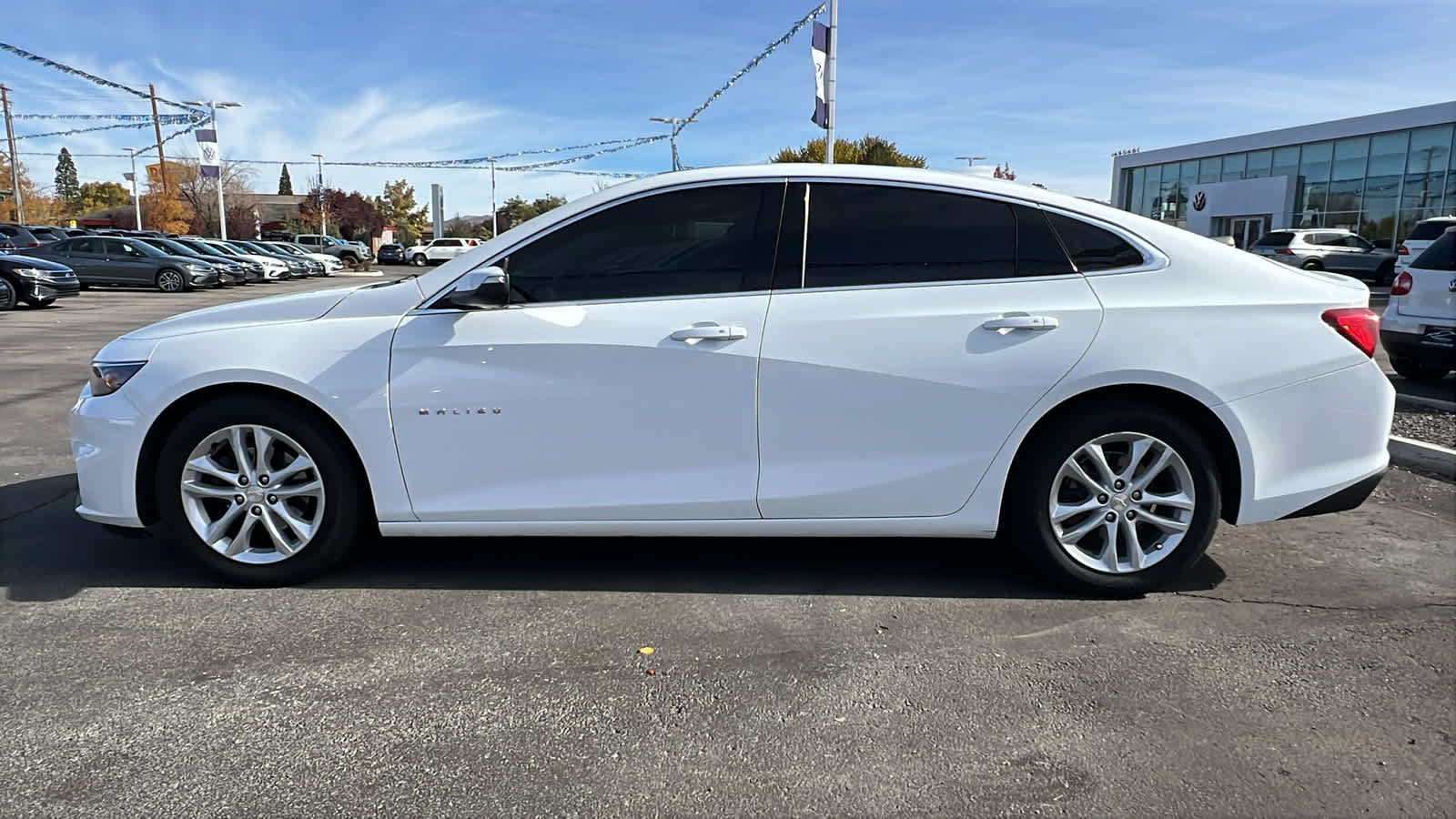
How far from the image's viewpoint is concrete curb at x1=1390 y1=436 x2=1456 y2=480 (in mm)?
5445

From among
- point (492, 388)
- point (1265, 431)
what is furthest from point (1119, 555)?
point (492, 388)

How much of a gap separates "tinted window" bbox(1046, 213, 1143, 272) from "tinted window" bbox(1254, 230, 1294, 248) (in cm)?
2524

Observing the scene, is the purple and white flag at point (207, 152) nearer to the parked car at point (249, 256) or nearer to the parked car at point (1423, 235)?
the parked car at point (249, 256)

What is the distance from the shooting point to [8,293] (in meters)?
17.7

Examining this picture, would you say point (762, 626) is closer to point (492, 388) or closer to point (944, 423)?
point (944, 423)

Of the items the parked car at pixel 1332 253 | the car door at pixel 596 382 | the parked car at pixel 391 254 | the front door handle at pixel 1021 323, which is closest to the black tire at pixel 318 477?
the car door at pixel 596 382

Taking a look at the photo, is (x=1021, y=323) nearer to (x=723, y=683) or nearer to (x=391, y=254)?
(x=723, y=683)

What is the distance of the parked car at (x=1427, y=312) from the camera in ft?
25.2

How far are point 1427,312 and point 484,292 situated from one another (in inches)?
315

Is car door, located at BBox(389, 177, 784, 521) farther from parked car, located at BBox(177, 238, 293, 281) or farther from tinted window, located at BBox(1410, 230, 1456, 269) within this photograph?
parked car, located at BBox(177, 238, 293, 281)

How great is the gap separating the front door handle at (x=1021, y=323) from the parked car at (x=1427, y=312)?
627cm

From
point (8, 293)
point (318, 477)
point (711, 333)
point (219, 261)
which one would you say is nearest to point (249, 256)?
point (219, 261)

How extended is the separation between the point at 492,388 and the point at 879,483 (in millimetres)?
1491

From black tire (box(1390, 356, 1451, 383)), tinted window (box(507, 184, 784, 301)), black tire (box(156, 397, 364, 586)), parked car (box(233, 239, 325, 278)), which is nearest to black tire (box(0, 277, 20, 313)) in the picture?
parked car (box(233, 239, 325, 278))
